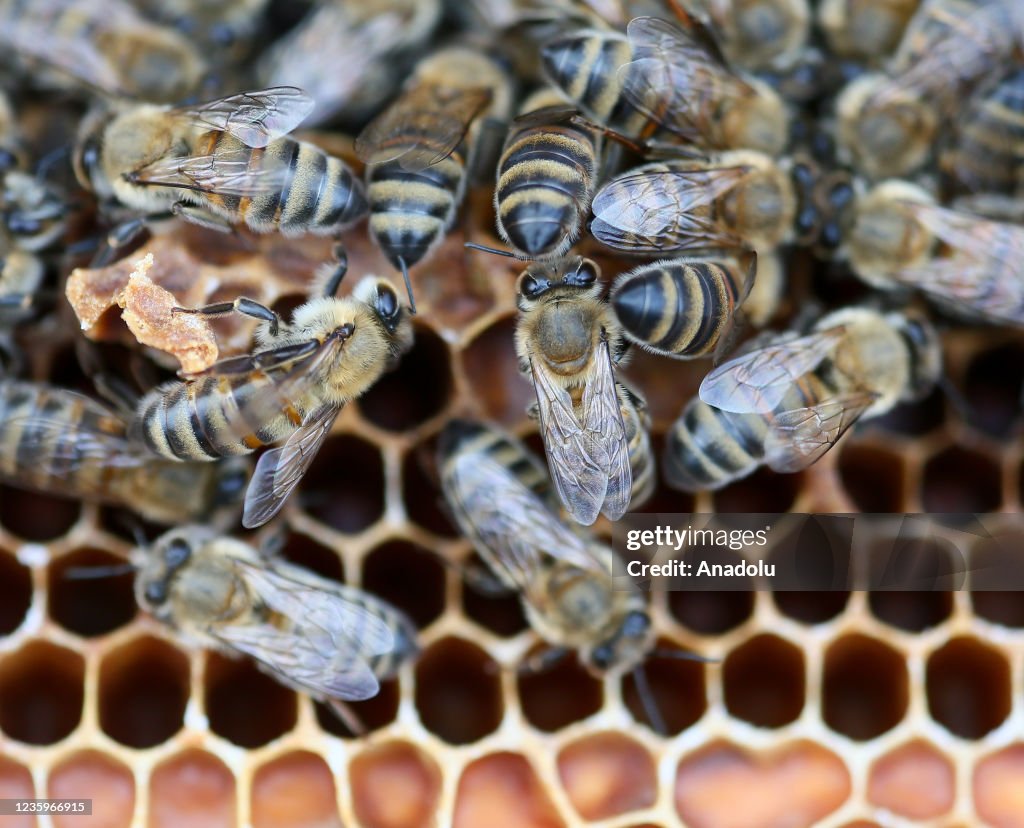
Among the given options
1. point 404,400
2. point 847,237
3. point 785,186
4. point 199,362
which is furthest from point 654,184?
point 199,362

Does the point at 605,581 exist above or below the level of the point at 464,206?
below

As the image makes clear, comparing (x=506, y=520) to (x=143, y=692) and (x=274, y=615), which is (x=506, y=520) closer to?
(x=274, y=615)

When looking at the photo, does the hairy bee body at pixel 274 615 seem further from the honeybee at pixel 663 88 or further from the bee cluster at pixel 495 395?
the honeybee at pixel 663 88

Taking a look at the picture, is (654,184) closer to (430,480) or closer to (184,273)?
(430,480)

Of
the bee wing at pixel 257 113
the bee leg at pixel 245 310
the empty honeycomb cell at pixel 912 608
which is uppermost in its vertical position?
the bee wing at pixel 257 113

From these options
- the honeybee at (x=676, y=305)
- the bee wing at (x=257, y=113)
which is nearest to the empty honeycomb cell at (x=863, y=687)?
the honeybee at (x=676, y=305)

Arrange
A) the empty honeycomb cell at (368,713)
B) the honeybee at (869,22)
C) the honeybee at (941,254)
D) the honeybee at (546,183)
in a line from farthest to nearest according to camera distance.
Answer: the honeybee at (869,22), the empty honeycomb cell at (368,713), the honeybee at (941,254), the honeybee at (546,183)

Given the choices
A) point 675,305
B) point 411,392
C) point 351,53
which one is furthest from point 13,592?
point 675,305

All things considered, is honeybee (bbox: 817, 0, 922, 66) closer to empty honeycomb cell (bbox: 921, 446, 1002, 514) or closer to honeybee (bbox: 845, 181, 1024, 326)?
honeybee (bbox: 845, 181, 1024, 326)
